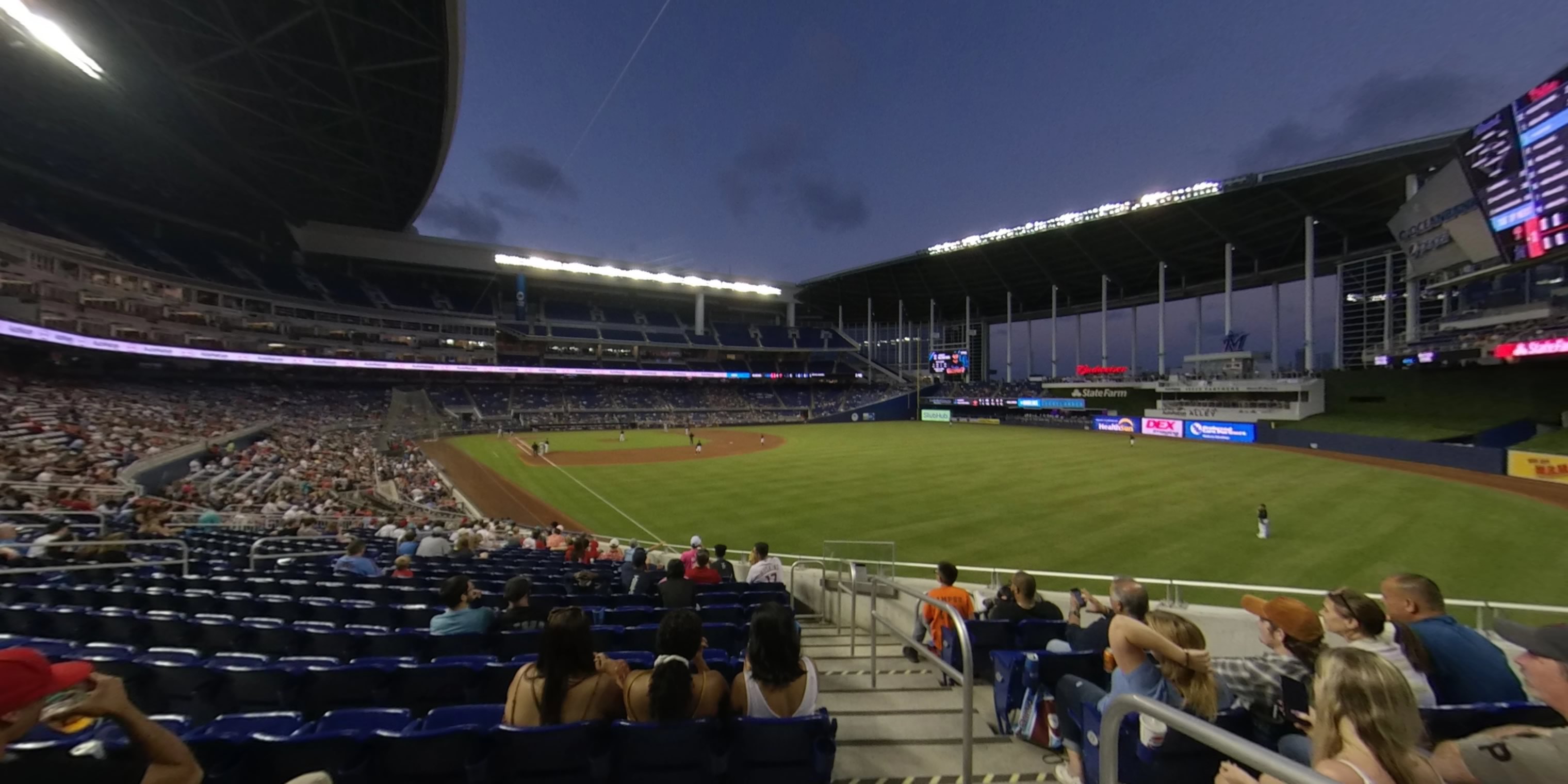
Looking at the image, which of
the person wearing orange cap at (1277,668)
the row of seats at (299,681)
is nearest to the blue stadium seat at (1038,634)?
the person wearing orange cap at (1277,668)

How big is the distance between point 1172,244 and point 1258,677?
6528cm

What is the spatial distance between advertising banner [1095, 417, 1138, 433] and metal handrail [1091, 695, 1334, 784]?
5382 centimetres

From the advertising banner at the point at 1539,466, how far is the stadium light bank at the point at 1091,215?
1071 inches

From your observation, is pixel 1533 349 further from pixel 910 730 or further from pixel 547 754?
pixel 547 754

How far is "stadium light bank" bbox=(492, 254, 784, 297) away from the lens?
65062 millimetres

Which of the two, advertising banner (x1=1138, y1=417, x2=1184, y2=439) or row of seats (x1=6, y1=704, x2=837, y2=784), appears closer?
row of seats (x1=6, y1=704, x2=837, y2=784)

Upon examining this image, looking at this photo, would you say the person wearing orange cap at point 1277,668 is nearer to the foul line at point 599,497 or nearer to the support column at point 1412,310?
the foul line at point 599,497

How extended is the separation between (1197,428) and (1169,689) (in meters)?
51.3

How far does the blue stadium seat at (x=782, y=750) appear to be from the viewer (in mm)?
3193

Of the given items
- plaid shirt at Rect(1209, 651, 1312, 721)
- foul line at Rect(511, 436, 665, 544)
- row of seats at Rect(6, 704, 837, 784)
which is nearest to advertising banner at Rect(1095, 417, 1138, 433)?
foul line at Rect(511, 436, 665, 544)

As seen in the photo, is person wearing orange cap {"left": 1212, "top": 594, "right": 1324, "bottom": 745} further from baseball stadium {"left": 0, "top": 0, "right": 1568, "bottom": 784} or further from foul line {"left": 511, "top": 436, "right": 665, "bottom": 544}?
foul line {"left": 511, "top": 436, "right": 665, "bottom": 544}

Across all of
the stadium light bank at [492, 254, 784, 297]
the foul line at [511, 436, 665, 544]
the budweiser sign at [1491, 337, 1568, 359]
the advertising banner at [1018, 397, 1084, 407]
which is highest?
the stadium light bank at [492, 254, 784, 297]

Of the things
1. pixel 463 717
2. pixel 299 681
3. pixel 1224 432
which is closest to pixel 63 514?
pixel 299 681

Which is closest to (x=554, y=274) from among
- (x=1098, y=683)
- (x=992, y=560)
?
(x=992, y=560)
